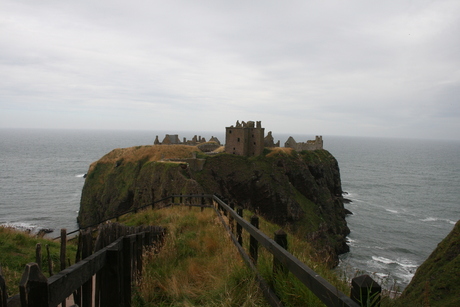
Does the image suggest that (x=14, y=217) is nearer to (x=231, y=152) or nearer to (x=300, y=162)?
(x=231, y=152)

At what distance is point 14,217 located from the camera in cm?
5678

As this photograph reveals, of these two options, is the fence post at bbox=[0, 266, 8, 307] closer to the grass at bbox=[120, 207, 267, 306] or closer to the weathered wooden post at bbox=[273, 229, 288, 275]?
the grass at bbox=[120, 207, 267, 306]

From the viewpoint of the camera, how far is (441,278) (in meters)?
8.30

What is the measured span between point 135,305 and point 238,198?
49633 mm

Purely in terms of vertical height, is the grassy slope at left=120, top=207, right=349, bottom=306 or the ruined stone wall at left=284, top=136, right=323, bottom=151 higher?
the ruined stone wall at left=284, top=136, right=323, bottom=151

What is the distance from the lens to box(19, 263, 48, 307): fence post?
102 inches

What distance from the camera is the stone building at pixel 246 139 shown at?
61.3 m

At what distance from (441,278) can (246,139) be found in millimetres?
53688

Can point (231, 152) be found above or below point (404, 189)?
above

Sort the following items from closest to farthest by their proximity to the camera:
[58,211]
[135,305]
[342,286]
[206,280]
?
1. [342,286]
2. [135,305]
3. [206,280]
4. [58,211]

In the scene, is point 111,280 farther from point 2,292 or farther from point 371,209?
point 371,209

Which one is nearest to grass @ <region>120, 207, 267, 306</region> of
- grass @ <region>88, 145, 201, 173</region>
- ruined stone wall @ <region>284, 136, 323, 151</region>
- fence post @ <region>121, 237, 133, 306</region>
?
fence post @ <region>121, 237, 133, 306</region>

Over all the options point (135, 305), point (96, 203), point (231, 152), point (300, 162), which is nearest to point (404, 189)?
point (300, 162)

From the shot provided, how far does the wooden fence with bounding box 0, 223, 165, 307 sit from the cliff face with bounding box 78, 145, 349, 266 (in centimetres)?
3846
